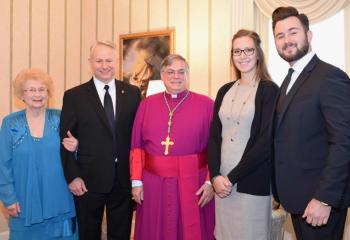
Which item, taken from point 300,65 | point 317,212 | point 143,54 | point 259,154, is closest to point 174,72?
point 259,154

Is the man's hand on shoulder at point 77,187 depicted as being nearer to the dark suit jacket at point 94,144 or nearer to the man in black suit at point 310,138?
the dark suit jacket at point 94,144

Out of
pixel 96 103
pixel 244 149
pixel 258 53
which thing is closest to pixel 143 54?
pixel 96 103

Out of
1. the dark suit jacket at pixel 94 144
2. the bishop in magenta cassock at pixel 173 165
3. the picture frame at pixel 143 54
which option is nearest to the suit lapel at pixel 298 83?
the bishop in magenta cassock at pixel 173 165

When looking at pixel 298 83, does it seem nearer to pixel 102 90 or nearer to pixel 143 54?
pixel 102 90

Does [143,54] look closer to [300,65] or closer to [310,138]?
[300,65]

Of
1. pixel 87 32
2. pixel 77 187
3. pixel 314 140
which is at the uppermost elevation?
pixel 87 32

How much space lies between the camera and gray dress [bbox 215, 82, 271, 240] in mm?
2186

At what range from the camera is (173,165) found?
8.48 feet

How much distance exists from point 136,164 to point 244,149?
83 centimetres

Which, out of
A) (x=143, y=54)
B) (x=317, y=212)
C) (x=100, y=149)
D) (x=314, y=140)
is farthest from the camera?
(x=143, y=54)

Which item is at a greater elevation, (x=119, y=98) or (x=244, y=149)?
(x=119, y=98)

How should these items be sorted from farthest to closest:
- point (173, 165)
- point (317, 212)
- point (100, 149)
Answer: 1. point (100, 149)
2. point (173, 165)
3. point (317, 212)

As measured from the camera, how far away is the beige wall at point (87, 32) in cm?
404

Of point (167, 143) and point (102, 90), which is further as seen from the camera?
point (102, 90)
